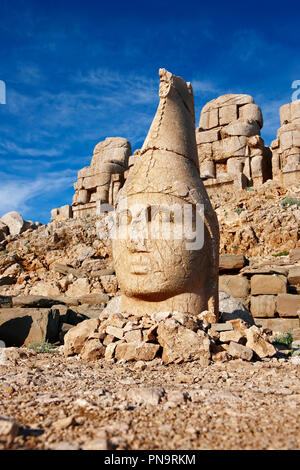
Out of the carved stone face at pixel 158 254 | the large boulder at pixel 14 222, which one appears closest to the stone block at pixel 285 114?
the large boulder at pixel 14 222

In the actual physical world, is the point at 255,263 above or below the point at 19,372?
above

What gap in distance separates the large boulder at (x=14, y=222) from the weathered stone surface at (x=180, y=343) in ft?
58.8

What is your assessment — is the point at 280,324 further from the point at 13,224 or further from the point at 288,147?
the point at 13,224

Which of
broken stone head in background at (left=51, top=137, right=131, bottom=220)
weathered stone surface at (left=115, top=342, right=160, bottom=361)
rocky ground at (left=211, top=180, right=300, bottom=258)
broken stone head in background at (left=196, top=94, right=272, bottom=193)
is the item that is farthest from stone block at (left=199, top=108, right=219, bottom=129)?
weathered stone surface at (left=115, top=342, right=160, bottom=361)

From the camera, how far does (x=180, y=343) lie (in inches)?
131

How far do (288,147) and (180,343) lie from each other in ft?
50.5

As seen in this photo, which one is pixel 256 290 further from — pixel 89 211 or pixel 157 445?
pixel 89 211

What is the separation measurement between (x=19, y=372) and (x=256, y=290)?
6430 millimetres

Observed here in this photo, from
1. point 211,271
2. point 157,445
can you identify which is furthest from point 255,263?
point 157,445

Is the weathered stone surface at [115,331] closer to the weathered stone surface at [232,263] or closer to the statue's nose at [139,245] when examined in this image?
the statue's nose at [139,245]

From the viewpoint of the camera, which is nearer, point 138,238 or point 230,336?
point 230,336

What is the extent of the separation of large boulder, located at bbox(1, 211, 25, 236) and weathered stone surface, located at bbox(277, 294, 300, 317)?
51.5 feet

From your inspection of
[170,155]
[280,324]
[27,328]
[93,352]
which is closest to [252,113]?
[280,324]

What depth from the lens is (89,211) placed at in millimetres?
20938
